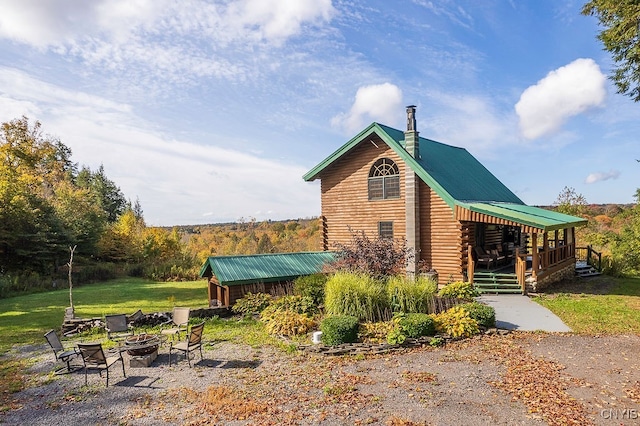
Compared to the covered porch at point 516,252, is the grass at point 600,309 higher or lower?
lower

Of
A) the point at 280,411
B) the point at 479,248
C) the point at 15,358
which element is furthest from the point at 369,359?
the point at 479,248

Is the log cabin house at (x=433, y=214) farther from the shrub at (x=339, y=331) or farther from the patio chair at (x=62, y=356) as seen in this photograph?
→ the patio chair at (x=62, y=356)

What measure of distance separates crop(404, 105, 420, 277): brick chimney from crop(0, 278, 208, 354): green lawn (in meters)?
9.70

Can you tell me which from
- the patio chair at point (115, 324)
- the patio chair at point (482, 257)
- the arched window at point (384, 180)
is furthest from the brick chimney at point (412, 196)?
the patio chair at point (115, 324)

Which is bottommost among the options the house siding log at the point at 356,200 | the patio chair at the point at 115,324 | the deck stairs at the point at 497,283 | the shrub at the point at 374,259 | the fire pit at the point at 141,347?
the fire pit at the point at 141,347

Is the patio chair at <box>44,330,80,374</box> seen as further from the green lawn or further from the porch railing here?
the porch railing

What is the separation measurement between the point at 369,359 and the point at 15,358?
30.2 feet

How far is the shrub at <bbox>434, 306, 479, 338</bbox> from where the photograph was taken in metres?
9.68

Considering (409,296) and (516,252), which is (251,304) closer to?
(409,296)

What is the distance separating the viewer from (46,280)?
940 inches

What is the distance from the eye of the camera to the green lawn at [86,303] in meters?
13.1

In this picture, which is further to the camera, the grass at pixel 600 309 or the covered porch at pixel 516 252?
the covered porch at pixel 516 252

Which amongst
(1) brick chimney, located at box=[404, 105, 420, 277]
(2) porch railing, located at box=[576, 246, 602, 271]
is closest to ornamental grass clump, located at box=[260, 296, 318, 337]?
(1) brick chimney, located at box=[404, 105, 420, 277]

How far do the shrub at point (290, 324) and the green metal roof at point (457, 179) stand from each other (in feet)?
28.0
